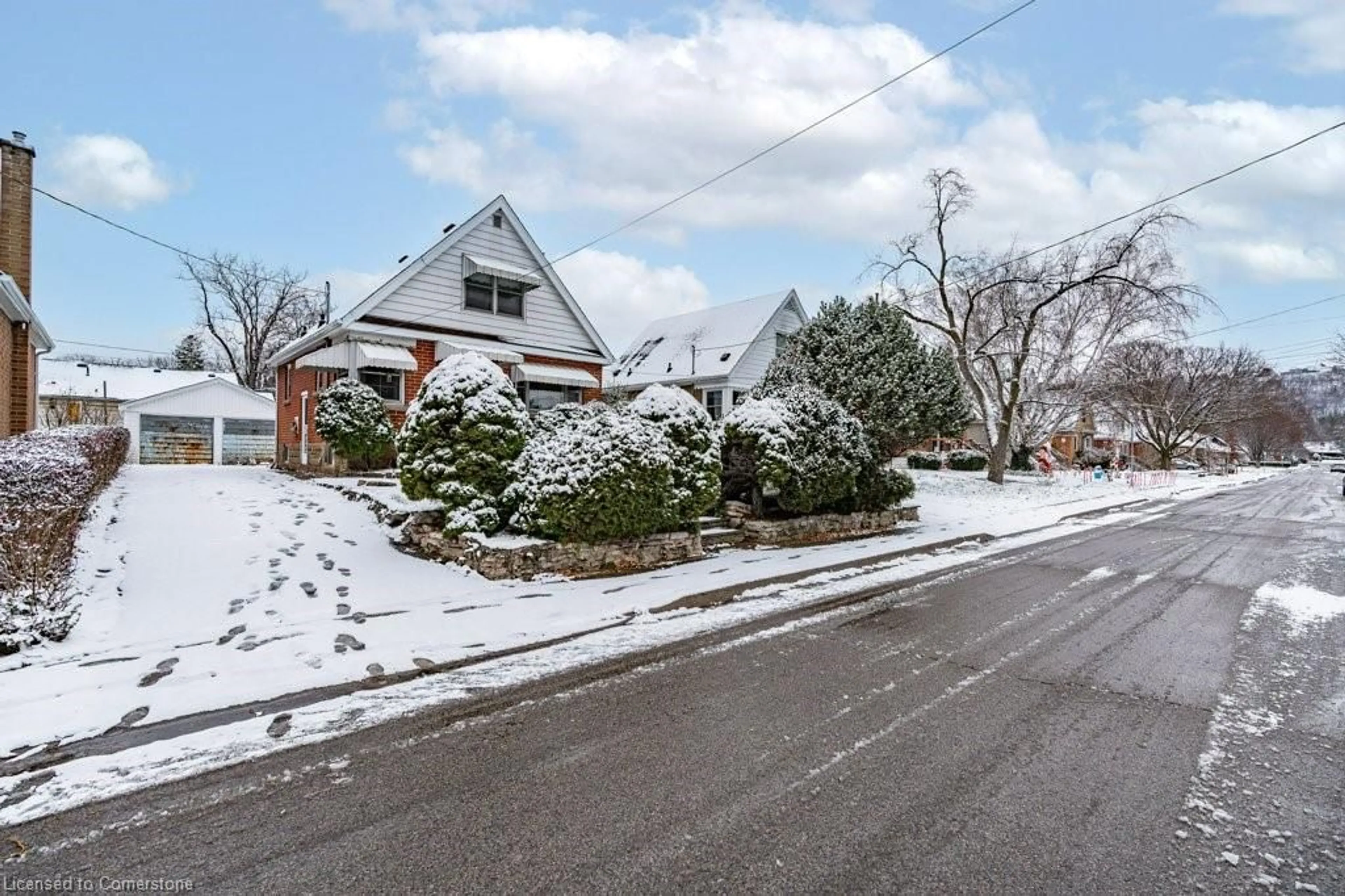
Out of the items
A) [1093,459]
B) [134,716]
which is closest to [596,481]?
[134,716]

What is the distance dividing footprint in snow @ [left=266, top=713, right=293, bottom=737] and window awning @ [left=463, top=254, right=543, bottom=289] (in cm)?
1344

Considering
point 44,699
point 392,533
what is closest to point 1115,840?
point 44,699

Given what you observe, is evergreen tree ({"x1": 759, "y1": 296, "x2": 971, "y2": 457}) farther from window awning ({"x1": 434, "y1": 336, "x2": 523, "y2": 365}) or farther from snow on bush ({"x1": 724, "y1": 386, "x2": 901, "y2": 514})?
window awning ({"x1": 434, "y1": 336, "x2": 523, "y2": 365})

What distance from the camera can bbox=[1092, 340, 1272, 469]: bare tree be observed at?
111ft

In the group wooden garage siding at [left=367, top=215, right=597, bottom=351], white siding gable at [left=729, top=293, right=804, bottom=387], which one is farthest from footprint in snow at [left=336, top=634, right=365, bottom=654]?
white siding gable at [left=729, top=293, right=804, bottom=387]

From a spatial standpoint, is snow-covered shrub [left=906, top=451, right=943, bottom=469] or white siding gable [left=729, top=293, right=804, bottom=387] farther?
snow-covered shrub [left=906, top=451, right=943, bottom=469]

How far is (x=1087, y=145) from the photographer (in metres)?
11.9

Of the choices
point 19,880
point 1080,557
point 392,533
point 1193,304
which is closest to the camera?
point 19,880

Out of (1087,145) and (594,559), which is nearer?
(594,559)

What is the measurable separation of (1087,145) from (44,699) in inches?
608

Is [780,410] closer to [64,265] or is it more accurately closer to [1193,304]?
[1193,304]

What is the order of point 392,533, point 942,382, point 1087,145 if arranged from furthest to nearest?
1. point 942,382
2. point 1087,145
3. point 392,533

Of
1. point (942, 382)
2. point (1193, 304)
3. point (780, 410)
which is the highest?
point (1193, 304)

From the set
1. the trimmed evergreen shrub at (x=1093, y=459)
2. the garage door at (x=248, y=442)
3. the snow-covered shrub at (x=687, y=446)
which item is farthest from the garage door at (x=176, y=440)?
the trimmed evergreen shrub at (x=1093, y=459)
